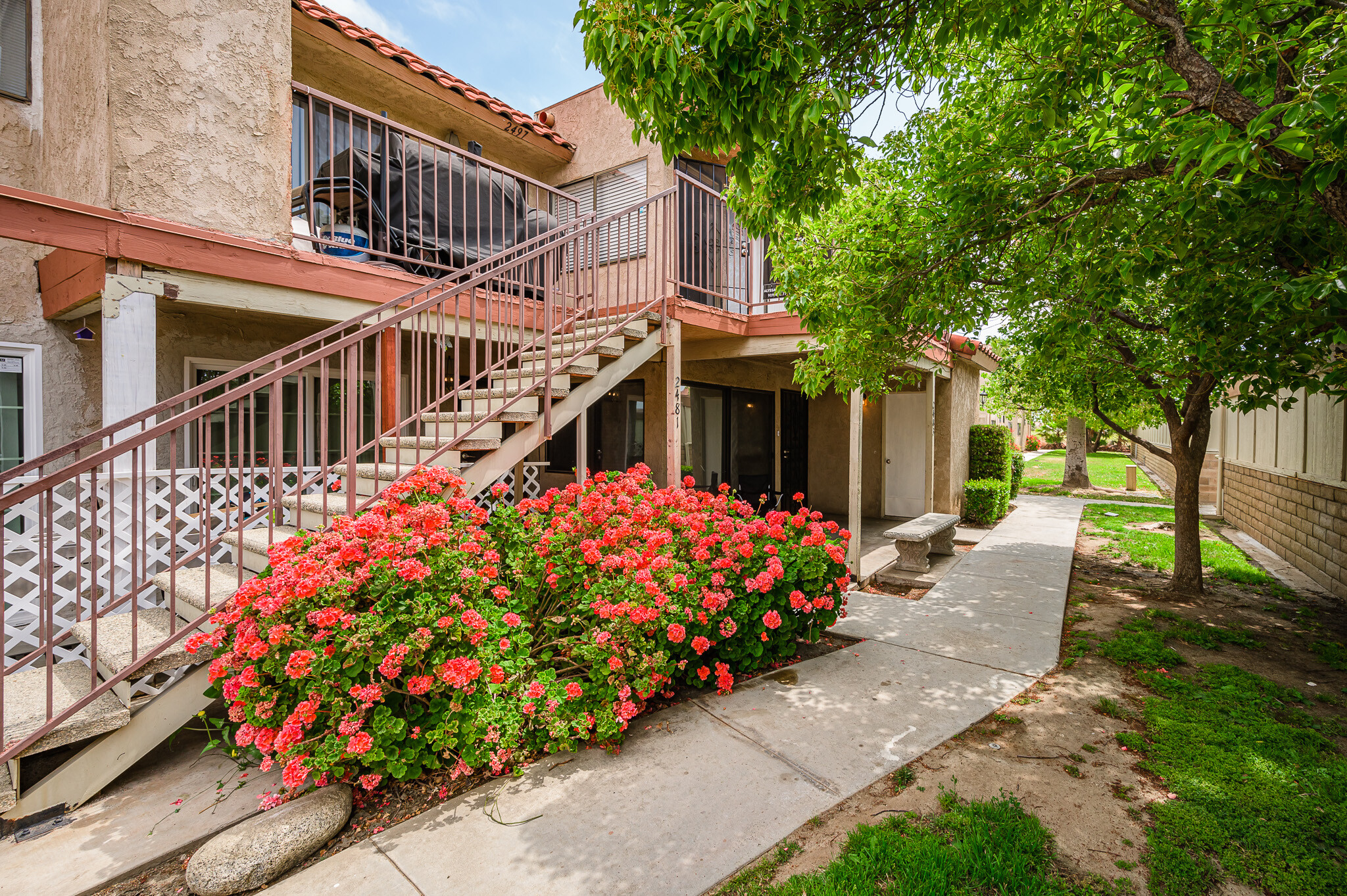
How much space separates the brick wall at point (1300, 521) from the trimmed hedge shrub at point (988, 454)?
10.9 ft

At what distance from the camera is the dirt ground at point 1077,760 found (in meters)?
2.35

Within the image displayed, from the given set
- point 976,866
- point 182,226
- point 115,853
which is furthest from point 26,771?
point 976,866

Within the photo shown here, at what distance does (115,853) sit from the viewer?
8.02ft

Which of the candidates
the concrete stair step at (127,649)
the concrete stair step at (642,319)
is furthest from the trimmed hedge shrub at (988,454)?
the concrete stair step at (127,649)

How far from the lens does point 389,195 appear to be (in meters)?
5.72

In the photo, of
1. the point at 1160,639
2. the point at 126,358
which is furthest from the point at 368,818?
the point at 1160,639

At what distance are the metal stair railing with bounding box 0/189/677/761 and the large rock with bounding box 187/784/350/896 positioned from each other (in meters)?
1.01

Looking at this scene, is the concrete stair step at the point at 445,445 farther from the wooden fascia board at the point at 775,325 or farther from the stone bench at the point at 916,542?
the stone bench at the point at 916,542

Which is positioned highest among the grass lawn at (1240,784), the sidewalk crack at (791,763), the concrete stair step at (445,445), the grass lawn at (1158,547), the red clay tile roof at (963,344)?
the red clay tile roof at (963,344)

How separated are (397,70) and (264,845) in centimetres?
724

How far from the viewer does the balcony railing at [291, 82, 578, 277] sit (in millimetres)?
5020

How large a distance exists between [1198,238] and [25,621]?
304 inches

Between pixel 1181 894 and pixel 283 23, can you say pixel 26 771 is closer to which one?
pixel 1181 894

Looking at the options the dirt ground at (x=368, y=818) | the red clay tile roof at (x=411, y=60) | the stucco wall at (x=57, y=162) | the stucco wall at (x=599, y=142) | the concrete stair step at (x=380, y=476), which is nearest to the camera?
the dirt ground at (x=368, y=818)
